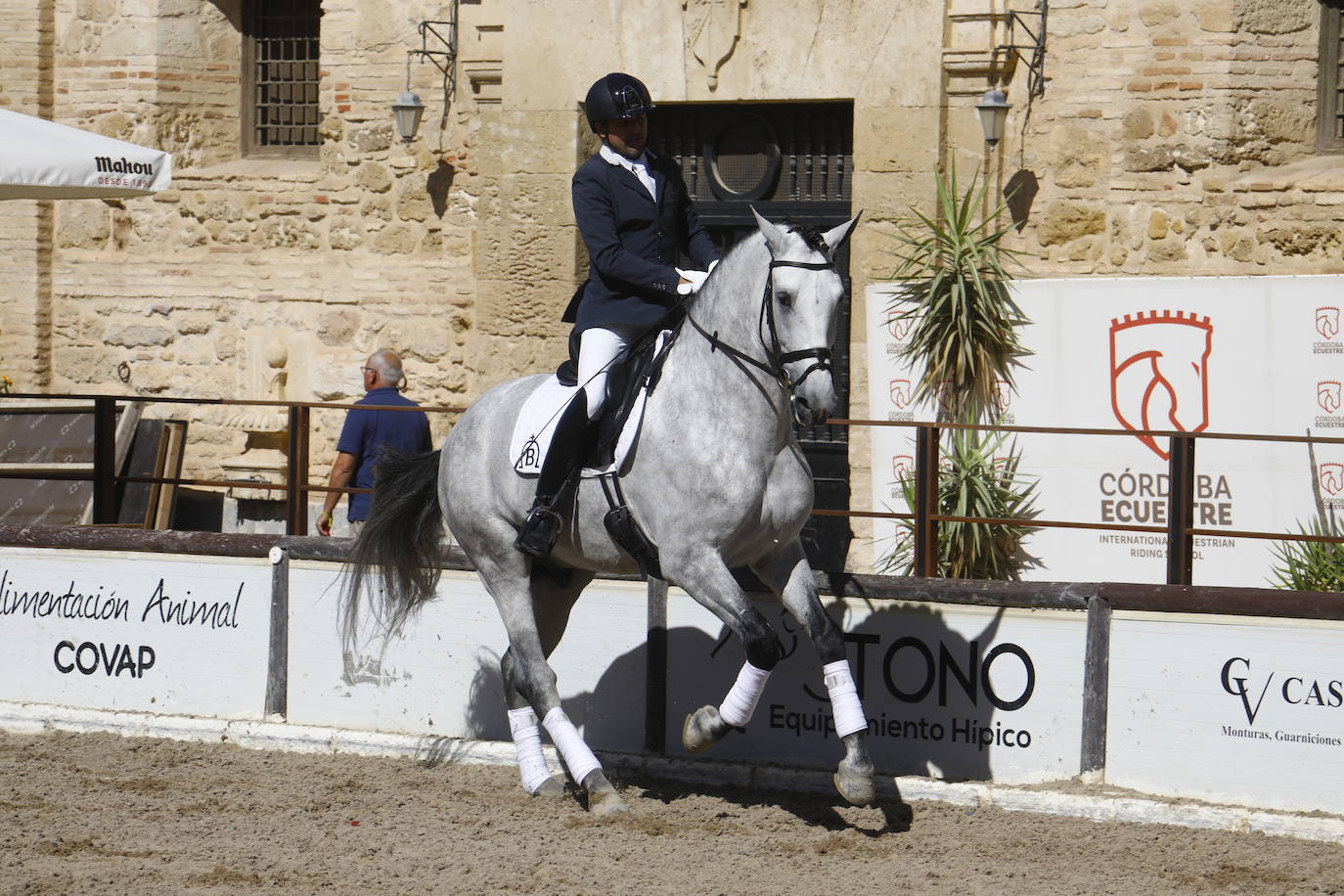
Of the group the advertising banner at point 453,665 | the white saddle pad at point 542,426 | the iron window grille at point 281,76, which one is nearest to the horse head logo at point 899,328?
the advertising banner at point 453,665

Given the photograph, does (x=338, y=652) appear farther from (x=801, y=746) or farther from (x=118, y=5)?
(x=118, y=5)

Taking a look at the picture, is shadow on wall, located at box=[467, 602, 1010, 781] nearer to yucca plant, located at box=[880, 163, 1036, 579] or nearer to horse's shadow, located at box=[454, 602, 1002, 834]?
horse's shadow, located at box=[454, 602, 1002, 834]

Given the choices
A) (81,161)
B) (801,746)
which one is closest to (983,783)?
(801,746)

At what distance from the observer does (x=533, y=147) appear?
12.7 metres

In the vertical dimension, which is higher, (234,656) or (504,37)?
(504,37)

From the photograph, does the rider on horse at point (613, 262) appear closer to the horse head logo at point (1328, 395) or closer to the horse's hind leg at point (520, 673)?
the horse's hind leg at point (520, 673)

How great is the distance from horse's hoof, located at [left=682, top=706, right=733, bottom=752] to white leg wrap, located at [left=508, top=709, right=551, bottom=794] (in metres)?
0.71

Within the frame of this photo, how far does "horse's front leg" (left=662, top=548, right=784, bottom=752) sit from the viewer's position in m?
6.01

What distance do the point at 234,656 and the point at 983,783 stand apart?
12.2 ft

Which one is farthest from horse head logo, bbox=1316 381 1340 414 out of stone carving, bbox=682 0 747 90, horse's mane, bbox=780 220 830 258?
stone carving, bbox=682 0 747 90

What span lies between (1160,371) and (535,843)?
5479 millimetres

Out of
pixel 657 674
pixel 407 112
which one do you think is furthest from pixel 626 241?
pixel 407 112

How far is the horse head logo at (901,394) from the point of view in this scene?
35.1ft

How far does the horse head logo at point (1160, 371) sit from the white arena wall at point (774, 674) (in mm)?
3396
